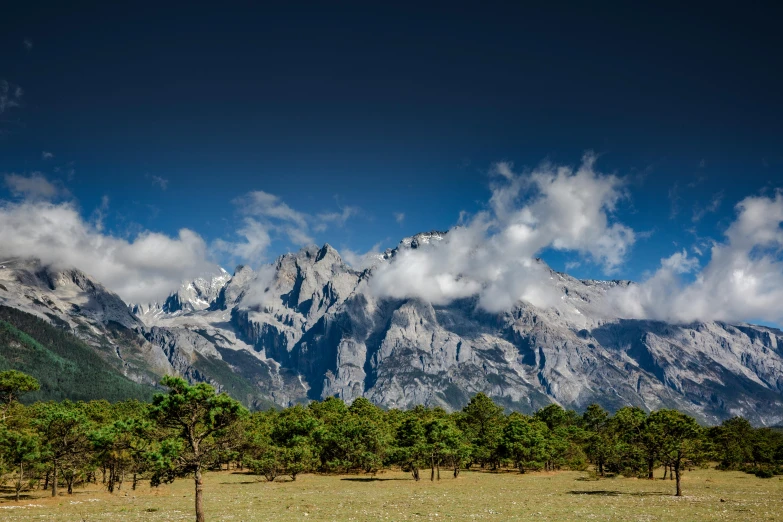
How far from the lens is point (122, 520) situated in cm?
4038

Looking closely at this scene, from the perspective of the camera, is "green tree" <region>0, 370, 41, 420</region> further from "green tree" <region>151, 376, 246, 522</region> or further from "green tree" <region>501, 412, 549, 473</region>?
"green tree" <region>501, 412, 549, 473</region>

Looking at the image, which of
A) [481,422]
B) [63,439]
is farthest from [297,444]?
[481,422]

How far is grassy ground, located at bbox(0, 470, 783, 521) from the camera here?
42.8 meters

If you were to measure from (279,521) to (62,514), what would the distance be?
2407cm

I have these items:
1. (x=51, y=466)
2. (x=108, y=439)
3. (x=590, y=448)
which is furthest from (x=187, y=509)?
(x=590, y=448)

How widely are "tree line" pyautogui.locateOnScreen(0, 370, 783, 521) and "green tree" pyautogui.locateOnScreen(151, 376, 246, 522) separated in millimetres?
87

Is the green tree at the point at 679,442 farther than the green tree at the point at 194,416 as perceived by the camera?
Yes

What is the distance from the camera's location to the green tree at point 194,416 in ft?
115

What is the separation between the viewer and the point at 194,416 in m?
36.5

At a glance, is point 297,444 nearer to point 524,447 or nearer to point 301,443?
point 301,443

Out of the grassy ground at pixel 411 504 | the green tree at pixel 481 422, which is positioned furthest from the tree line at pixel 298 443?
the grassy ground at pixel 411 504

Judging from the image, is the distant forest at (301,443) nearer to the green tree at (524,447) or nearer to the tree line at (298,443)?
the tree line at (298,443)

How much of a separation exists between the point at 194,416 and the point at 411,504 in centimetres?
2832

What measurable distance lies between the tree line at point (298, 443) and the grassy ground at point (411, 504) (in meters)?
4.49
